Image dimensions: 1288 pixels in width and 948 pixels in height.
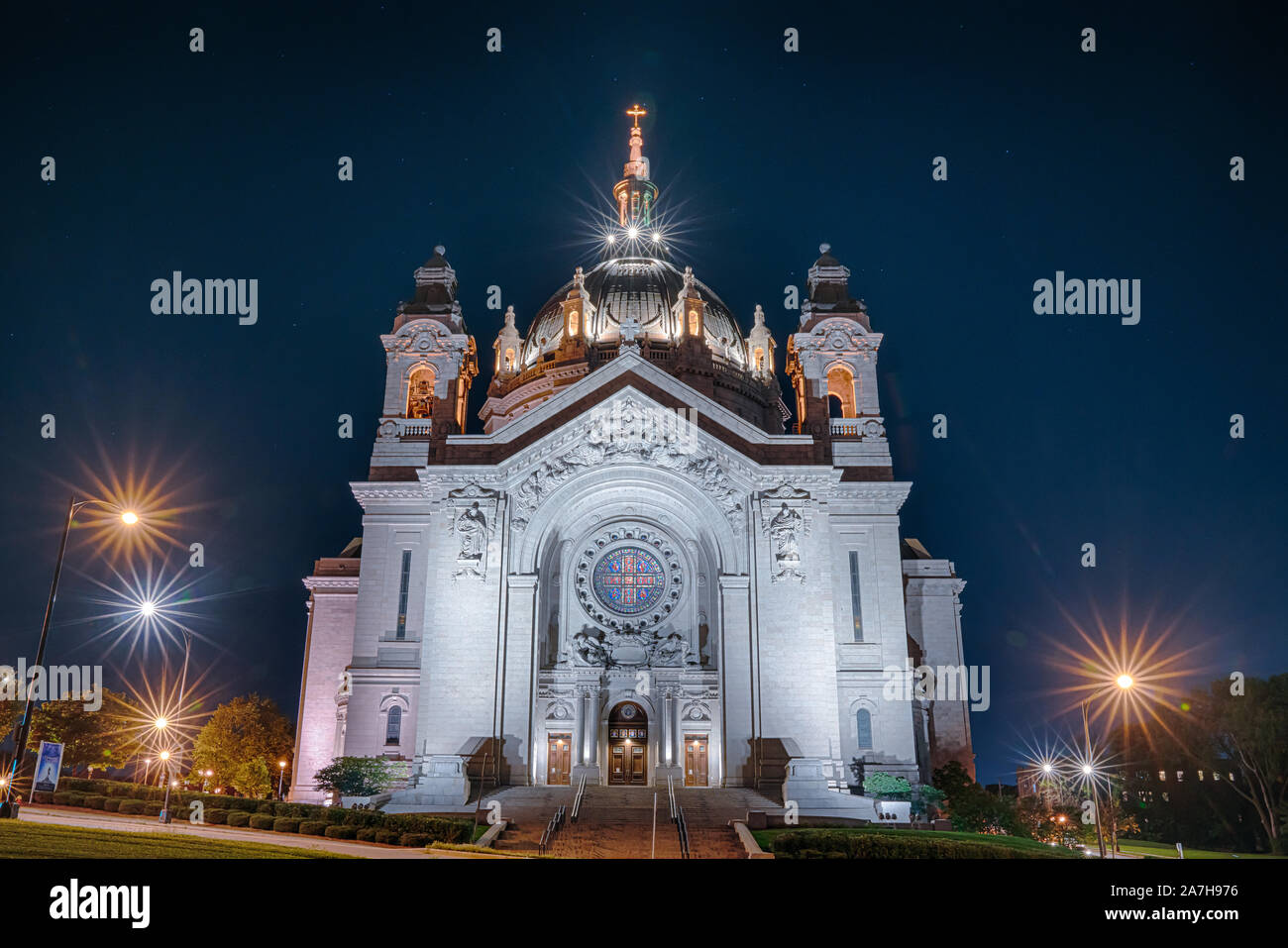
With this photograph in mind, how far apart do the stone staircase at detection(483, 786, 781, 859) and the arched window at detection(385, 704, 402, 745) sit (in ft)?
27.1

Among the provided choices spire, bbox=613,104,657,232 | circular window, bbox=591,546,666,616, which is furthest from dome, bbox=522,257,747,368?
circular window, bbox=591,546,666,616

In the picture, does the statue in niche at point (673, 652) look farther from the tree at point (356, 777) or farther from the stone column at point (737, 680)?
the tree at point (356, 777)

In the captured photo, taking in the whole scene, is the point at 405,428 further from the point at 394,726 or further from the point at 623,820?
the point at 623,820

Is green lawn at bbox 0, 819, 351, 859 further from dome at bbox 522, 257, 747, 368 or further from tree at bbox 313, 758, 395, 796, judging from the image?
dome at bbox 522, 257, 747, 368

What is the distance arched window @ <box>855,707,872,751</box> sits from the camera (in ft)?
126

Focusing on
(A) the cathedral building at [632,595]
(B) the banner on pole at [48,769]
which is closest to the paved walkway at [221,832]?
(B) the banner on pole at [48,769]

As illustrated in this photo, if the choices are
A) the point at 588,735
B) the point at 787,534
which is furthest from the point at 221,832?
the point at 787,534

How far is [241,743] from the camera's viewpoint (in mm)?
52281

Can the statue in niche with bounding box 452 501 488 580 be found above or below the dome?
below

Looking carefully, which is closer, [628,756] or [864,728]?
[628,756]

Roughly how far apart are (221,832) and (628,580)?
20.4 meters

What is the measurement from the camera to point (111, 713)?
181 ft

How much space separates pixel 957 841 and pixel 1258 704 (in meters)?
33.1
